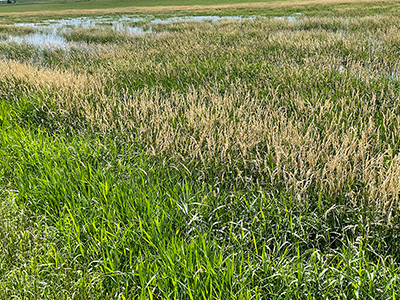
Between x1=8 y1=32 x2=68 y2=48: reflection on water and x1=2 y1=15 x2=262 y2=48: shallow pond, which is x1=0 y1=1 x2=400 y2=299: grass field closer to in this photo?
x1=2 y1=15 x2=262 y2=48: shallow pond

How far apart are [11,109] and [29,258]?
5.09 meters

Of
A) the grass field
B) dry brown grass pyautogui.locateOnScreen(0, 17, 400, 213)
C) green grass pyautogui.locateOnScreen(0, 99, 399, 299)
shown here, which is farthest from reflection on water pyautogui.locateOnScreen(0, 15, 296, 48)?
green grass pyautogui.locateOnScreen(0, 99, 399, 299)

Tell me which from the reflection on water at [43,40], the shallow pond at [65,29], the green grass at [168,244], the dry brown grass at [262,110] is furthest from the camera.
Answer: the shallow pond at [65,29]

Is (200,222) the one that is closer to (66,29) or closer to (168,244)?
(168,244)

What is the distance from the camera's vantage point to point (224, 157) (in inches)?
161

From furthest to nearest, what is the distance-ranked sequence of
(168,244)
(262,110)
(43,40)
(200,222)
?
1. (43,40)
2. (262,110)
3. (200,222)
4. (168,244)

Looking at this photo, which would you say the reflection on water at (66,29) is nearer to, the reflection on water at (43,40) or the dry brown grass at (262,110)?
the reflection on water at (43,40)

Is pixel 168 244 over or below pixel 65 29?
below

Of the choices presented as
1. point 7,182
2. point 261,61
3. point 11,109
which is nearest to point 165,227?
point 7,182

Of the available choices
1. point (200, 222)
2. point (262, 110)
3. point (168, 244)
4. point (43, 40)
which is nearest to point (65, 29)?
point (43, 40)

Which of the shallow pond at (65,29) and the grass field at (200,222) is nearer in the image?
the grass field at (200,222)

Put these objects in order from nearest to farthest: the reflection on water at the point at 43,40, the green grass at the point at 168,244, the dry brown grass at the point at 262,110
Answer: the green grass at the point at 168,244 → the dry brown grass at the point at 262,110 → the reflection on water at the point at 43,40

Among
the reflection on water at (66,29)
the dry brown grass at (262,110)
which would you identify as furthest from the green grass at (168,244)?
the reflection on water at (66,29)

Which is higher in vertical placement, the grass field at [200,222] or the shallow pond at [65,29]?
the shallow pond at [65,29]
